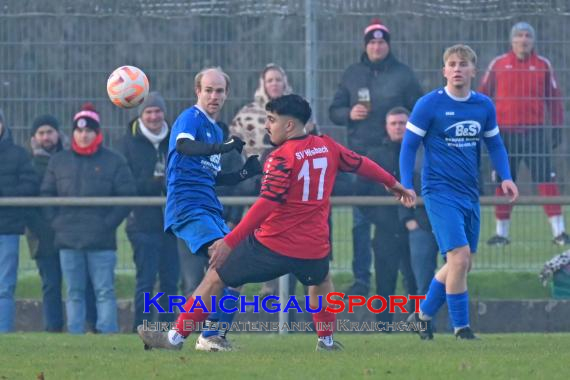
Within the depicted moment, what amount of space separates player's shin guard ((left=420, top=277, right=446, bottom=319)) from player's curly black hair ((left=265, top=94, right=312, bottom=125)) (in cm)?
235

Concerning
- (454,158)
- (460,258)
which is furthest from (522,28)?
(460,258)

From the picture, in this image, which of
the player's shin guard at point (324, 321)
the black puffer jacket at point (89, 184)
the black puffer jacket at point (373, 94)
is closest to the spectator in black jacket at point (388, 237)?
the black puffer jacket at point (373, 94)

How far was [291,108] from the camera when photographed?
10.0 m

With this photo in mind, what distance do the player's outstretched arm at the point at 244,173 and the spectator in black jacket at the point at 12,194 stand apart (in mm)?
3771

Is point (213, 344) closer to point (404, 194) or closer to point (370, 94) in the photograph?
point (404, 194)

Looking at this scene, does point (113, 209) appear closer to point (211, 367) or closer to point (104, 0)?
point (104, 0)

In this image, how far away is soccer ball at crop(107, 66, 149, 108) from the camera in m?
11.6

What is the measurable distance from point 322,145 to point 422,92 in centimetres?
439

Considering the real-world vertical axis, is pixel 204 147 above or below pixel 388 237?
above

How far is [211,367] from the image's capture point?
9.25m

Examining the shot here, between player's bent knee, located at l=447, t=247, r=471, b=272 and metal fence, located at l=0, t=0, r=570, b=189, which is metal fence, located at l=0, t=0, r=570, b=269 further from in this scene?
player's bent knee, located at l=447, t=247, r=471, b=272

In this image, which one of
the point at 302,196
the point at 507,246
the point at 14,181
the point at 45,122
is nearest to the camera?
the point at 302,196

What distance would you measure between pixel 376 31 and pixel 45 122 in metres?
3.37

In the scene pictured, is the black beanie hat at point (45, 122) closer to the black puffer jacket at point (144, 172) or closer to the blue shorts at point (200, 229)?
the black puffer jacket at point (144, 172)
